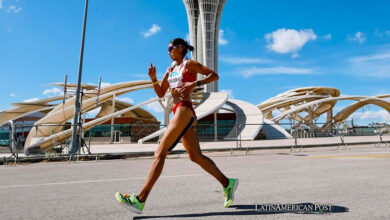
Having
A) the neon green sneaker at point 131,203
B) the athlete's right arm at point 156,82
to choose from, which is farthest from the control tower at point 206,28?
the neon green sneaker at point 131,203

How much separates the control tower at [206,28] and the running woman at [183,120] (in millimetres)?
58479

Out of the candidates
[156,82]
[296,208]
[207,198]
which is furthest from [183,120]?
[296,208]

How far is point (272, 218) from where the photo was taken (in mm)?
2740

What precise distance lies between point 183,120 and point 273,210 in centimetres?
134

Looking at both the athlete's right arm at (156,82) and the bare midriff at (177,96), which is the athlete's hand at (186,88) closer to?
the bare midriff at (177,96)

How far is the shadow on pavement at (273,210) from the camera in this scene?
9.52 ft

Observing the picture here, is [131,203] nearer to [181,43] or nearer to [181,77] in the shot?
[181,77]

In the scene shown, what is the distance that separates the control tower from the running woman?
58479mm

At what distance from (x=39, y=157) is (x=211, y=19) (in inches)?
2313

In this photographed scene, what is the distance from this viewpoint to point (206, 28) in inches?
2525

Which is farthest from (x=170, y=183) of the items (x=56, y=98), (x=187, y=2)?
(x=187, y=2)

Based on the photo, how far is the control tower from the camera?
211 ft

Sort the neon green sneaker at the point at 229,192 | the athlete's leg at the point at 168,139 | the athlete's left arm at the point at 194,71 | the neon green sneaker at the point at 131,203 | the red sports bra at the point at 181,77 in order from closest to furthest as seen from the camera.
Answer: the neon green sneaker at the point at 131,203 → the athlete's leg at the point at 168,139 → the neon green sneaker at the point at 229,192 → the athlete's left arm at the point at 194,71 → the red sports bra at the point at 181,77

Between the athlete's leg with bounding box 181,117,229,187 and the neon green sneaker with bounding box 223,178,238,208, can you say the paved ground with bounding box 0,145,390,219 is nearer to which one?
the neon green sneaker with bounding box 223,178,238,208
